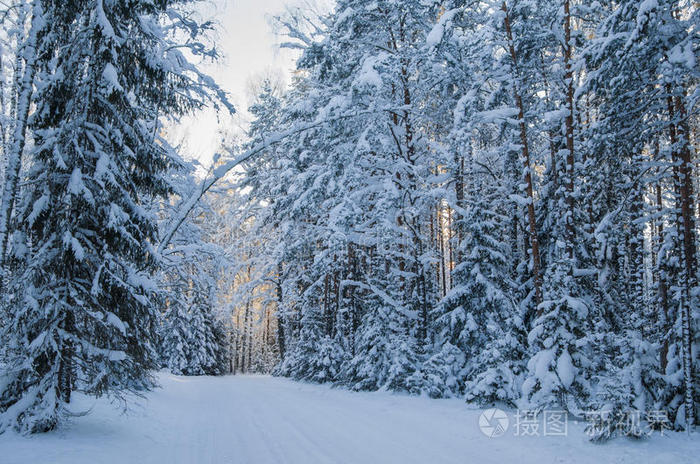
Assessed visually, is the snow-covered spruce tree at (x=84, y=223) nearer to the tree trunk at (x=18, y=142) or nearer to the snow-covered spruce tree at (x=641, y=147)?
the tree trunk at (x=18, y=142)

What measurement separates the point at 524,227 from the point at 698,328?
697cm

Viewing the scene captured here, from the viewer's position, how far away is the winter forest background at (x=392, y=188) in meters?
6.98

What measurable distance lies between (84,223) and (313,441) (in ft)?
18.2

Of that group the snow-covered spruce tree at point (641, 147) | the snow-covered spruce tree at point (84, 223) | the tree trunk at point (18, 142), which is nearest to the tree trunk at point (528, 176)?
the snow-covered spruce tree at point (641, 147)

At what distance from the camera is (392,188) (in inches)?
554

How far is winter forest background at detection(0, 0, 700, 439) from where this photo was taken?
275 inches

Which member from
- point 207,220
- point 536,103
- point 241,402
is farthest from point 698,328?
point 207,220

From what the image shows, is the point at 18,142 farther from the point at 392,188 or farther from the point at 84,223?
the point at 392,188

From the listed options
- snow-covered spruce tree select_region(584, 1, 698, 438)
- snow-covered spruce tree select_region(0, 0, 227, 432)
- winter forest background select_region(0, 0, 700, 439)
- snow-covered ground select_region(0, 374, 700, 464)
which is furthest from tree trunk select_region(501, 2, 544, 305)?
snow-covered spruce tree select_region(0, 0, 227, 432)

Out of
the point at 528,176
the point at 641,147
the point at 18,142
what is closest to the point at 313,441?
the point at 18,142

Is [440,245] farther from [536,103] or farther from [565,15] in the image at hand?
[565,15]

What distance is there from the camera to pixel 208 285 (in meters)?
18.3

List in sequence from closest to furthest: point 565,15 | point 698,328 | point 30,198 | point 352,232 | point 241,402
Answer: point 30,198 → point 698,328 → point 565,15 → point 241,402 → point 352,232

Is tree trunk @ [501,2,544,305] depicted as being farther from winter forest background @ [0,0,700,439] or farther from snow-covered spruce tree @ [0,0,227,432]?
snow-covered spruce tree @ [0,0,227,432]
